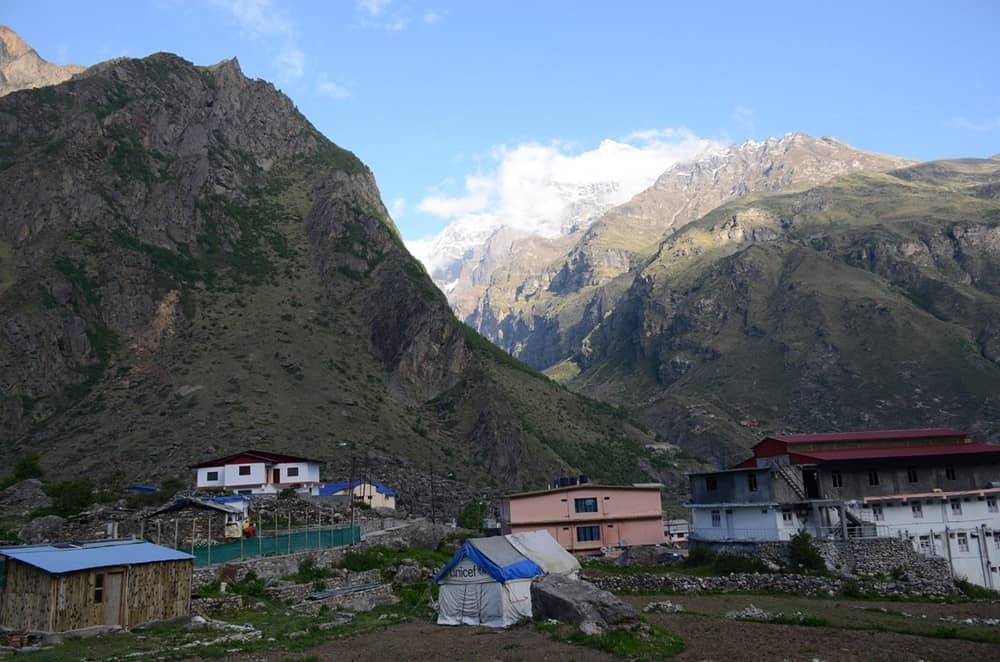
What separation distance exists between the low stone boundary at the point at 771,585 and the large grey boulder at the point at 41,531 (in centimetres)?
3407

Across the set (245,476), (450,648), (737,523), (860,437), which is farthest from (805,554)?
A: (245,476)

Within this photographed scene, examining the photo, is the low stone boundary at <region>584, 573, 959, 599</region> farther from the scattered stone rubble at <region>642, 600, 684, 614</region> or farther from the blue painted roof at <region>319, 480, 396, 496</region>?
the blue painted roof at <region>319, 480, 396, 496</region>

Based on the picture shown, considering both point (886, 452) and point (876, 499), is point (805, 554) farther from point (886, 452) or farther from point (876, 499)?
point (886, 452)

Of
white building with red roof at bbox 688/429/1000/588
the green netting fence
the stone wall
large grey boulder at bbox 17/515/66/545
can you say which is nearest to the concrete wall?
white building with red roof at bbox 688/429/1000/588

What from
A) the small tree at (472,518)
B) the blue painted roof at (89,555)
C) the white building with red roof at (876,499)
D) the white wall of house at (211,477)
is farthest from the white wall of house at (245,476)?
the white building with red roof at (876,499)

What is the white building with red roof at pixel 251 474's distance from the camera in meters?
76.0

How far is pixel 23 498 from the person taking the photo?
7319 cm

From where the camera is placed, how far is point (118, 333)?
385ft

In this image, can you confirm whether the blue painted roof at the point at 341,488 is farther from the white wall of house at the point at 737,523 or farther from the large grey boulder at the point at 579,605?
the large grey boulder at the point at 579,605

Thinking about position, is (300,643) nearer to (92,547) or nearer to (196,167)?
(92,547)

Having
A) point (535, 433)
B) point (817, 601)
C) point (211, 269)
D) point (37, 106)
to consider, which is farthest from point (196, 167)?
point (817, 601)

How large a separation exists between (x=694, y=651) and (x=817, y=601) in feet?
55.3

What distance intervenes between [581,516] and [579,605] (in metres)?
33.5

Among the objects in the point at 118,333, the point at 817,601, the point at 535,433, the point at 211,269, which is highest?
the point at 211,269
